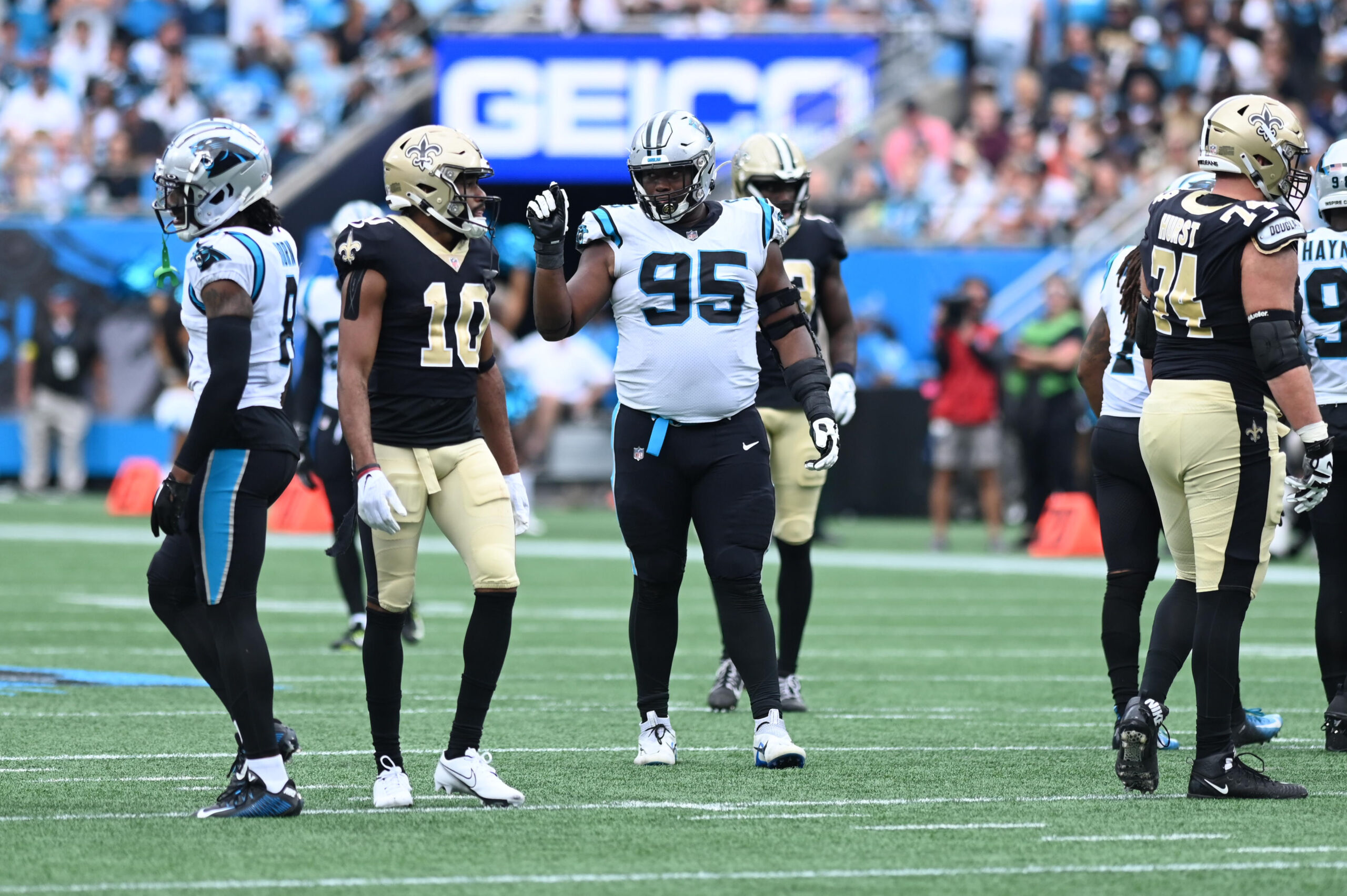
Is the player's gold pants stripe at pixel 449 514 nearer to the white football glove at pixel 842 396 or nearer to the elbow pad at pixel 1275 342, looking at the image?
the elbow pad at pixel 1275 342

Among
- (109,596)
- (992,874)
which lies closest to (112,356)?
(109,596)

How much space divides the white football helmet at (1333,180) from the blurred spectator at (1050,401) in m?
9.03

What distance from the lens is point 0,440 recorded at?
73.4ft

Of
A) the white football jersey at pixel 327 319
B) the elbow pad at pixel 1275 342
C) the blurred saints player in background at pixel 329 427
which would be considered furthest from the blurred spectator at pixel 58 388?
the elbow pad at pixel 1275 342

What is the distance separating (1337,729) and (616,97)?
15.6 m

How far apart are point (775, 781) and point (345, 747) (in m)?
1.55

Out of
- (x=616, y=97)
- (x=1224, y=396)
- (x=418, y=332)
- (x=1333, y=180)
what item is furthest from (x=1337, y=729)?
(x=616, y=97)

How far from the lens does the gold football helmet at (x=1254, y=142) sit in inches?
229

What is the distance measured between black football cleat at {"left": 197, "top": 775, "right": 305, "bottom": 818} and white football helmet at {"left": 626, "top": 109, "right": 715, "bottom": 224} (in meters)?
2.12

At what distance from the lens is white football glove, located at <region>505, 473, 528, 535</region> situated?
5.98 metres

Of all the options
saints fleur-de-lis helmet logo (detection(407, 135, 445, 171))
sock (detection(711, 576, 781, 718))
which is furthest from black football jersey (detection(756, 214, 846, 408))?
saints fleur-de-lis helmet logo (detection(407, 135, 445, 171))

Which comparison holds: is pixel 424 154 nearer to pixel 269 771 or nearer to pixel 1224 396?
pixel 269 771

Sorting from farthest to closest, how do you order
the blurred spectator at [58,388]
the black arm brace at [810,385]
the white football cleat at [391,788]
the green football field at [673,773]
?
the blurred spectator at [58,388] → the black arm brace at [810,385] → the white football cleat at [391,788] → the green football field at [673,773]

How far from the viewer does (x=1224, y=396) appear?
226 inches
